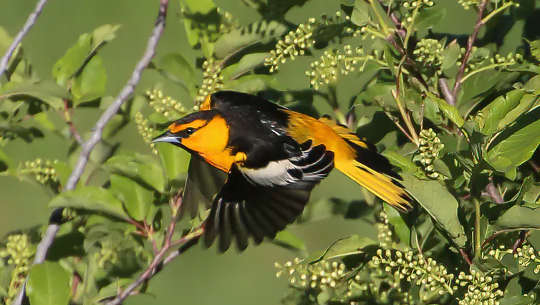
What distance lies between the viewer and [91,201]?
86.8 inches

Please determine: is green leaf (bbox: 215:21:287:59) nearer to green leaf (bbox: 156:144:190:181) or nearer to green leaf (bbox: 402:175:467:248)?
green leaf (bbox: 156:144:190:181)

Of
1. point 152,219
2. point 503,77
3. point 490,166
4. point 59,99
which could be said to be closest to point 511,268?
point 490,166

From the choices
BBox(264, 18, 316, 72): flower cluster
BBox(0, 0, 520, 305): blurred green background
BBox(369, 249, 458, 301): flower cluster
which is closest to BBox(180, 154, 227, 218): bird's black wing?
BBox(264, 18, 316, 72): flower cluster

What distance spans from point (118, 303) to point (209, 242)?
1.03 ft

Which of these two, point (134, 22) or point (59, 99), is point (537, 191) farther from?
point (134, 22)

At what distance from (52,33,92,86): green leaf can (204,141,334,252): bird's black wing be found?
0.59 meters

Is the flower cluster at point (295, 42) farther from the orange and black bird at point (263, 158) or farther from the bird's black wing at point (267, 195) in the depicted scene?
the bird's black wing at point (267, 195)

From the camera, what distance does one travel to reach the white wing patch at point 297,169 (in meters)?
2.56

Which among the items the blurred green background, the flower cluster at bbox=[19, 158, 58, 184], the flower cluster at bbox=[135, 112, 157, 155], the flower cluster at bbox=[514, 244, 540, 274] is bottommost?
the blurred green background

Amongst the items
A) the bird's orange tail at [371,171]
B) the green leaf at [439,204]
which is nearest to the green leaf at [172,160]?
the bird's orange tail at [371,171]

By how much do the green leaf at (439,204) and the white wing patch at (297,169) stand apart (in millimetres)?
671

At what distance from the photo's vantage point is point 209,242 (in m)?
2.32

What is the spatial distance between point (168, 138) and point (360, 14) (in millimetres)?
691

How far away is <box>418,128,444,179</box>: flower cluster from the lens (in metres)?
1.88
